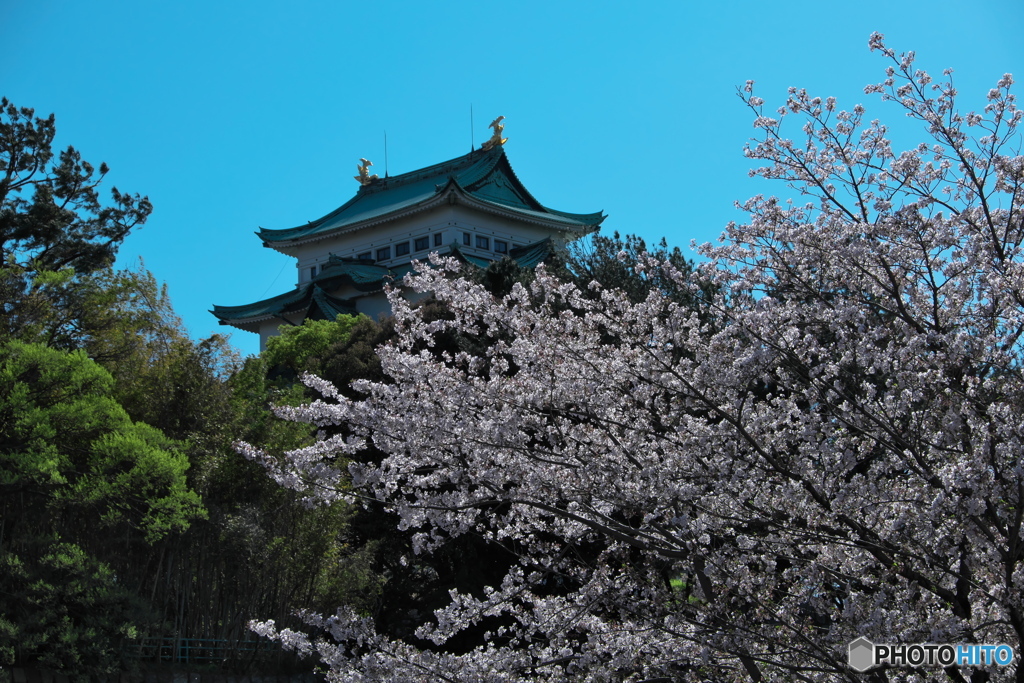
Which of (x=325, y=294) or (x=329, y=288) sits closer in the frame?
(x=325, y=294)

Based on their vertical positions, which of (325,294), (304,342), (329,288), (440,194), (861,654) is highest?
(440,194)

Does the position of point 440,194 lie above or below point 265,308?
above

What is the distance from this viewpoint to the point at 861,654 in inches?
142

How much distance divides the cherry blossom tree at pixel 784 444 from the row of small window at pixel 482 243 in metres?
25.2

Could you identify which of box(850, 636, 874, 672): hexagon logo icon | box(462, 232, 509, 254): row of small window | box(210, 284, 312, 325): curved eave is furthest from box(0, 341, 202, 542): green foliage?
box(462, 232, 509, 254): row of small window

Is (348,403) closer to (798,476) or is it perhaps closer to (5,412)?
(798,476)

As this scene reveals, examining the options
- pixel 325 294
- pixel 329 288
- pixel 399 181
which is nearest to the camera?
pixel 325 294

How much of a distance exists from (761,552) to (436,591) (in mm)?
7358

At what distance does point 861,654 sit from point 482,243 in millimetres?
27397

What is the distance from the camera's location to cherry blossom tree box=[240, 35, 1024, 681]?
3607mm

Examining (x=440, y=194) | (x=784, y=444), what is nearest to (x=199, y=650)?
(x=784, y=444)

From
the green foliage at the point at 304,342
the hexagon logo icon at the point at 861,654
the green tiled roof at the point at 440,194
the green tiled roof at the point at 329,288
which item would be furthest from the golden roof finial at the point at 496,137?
the hexagon logo icon at the point at 861,654

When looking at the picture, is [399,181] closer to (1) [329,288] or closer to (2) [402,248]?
(2) [402,248]

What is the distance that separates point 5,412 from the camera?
7898 millimetres
